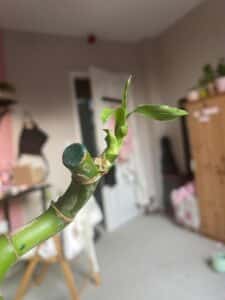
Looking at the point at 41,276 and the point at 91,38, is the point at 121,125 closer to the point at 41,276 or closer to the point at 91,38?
the point at 41,276

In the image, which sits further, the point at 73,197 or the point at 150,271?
the point at 150,271

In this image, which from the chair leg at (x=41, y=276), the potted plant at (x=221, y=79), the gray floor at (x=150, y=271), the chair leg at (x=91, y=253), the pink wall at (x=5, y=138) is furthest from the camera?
the pink wall at (x=5, y=138)

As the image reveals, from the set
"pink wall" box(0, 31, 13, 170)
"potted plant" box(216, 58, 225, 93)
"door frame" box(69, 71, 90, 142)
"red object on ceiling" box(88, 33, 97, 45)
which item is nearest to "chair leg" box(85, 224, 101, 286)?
"pink wall" box(0, 31, 13, 170)

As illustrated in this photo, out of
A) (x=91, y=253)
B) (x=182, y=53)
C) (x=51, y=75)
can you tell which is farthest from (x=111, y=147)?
(x=182, y=53)

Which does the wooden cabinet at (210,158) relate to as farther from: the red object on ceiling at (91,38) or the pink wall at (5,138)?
the pink wall at (5,138)

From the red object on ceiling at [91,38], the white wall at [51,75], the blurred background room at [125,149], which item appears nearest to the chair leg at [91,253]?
the blurred background room at [125,149]
